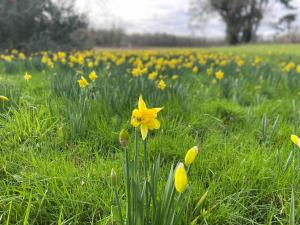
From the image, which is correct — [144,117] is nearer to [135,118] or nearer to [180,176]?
[135,118]

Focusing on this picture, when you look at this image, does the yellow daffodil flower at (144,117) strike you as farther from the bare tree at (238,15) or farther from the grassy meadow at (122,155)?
the bare tree at (238,15)

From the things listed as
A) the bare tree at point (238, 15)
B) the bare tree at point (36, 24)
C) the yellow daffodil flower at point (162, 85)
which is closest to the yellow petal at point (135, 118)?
the yellow daffodil flower at point (162, 85)

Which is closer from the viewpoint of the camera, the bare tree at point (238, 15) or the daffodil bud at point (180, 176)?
the daffodil bud at point (180, 176)

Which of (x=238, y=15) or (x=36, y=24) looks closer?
(x=36, y=24)

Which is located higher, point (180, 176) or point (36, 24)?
point (36, 24)

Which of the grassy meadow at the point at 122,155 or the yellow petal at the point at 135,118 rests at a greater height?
the yellow petal at the point at 135,118

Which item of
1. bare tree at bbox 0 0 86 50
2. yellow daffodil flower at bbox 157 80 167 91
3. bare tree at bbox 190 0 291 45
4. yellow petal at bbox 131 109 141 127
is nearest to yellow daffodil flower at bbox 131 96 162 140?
yellow petal at bbox 131 109 141 127

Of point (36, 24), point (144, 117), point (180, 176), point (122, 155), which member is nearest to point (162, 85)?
point (122, 155)

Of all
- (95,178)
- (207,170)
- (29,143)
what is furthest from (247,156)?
(29,143)

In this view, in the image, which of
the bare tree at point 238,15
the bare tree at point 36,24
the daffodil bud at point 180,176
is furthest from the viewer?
the bare tree at point 238,15

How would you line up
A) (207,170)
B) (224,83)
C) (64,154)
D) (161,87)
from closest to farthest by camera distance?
(207,170) → (64,154) → (161,87) → (224,83)

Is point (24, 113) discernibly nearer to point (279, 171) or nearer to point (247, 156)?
point (247, 156)

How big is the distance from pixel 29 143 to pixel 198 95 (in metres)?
1.97

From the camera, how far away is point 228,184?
1558mm
